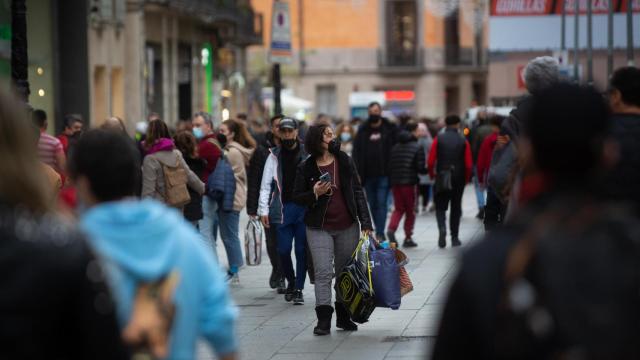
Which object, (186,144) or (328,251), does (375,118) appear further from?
(328,251)

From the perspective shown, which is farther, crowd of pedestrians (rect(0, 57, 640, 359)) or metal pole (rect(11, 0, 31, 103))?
metal pole (rect(11, 0, 31, 103))

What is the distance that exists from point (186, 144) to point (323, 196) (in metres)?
3.86

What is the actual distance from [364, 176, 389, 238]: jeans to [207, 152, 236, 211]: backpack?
4.38 metres

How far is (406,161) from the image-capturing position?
1986 centimetres

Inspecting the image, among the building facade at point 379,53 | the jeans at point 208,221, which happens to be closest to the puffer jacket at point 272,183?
the jeans at point 208,221

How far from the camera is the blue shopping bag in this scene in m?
11.5

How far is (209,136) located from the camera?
54.9 feet

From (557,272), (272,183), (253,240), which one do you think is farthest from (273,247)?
(557,272)

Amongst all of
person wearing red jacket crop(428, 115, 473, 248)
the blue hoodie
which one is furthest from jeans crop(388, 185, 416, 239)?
the blue hoodie

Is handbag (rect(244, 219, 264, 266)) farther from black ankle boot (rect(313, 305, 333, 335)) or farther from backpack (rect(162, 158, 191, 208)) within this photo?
black ankle boot (rect(313, 305, 333, 335))

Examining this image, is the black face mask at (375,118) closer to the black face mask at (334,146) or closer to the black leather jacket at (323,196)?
the black leather jacket at (323,196)

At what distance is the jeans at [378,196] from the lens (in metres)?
20.0

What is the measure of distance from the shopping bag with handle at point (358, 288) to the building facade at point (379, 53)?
61877mm

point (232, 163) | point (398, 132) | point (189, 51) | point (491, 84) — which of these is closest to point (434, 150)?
point (398, 132)
